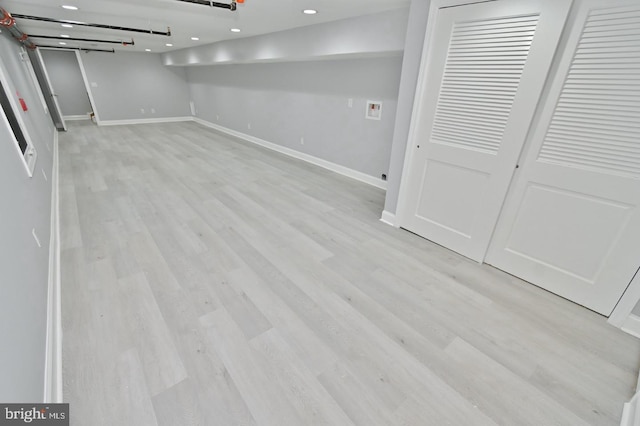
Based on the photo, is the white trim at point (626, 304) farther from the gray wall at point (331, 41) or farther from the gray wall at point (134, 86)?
the gray wall at point (134, 86)

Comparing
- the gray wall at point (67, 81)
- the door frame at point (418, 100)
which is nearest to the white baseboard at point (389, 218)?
the door frame at point (418, 100)

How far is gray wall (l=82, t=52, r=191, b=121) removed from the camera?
827cm

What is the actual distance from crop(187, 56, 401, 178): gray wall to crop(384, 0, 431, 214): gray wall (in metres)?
1.17

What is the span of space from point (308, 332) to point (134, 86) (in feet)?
35.1

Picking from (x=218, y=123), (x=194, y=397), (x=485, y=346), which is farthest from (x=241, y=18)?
(x=218, y=123)

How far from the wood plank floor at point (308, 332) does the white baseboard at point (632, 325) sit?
0.07 meters

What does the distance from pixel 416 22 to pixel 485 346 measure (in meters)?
2.78

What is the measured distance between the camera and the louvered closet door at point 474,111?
1.92 m

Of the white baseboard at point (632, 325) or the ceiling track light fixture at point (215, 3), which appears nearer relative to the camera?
the white baseboard at point (632, 325)

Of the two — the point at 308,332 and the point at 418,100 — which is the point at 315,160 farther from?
the point at 308,332

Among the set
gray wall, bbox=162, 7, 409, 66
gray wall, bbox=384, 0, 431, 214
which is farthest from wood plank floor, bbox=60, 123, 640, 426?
gray wall, bbox=162, 7, 409, 66

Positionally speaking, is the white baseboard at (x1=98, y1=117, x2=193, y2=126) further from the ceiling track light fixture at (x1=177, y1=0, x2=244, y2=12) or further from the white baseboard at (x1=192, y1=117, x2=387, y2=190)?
the ceiling track light fixture at (x1=177, y1=0, x2=244, y2=12)

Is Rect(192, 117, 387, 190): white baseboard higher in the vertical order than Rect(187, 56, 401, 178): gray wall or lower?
lower

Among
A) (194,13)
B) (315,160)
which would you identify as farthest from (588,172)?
(194,13)
